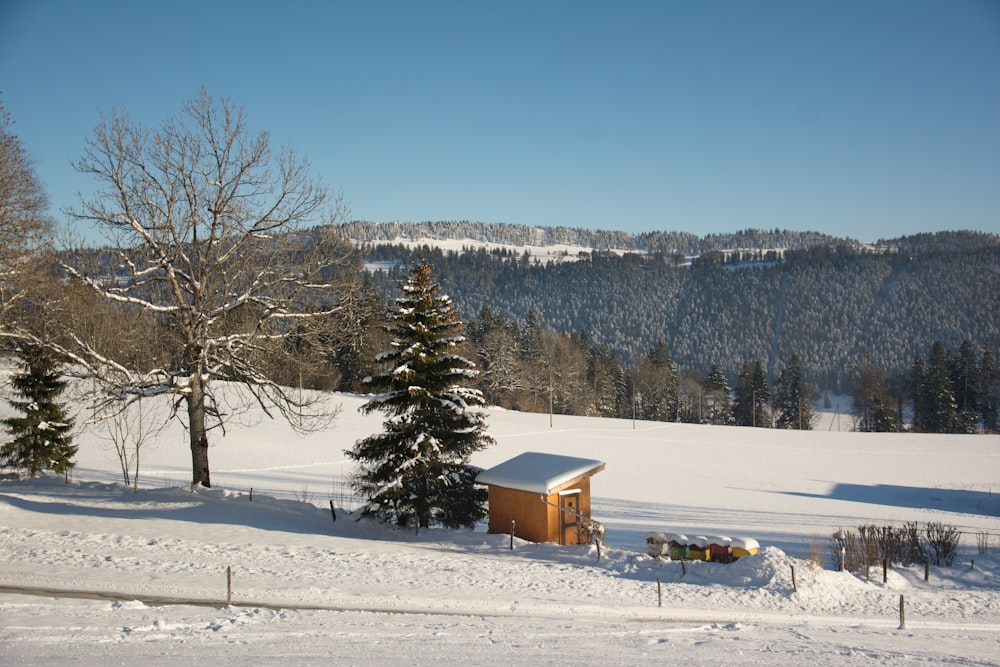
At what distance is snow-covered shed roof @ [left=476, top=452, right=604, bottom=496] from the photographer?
17.6 metres

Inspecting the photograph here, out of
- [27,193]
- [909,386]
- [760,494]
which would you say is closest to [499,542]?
[27,193]

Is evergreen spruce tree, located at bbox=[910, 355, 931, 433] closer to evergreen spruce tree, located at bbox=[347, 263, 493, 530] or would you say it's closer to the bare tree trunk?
evergreen spruce tree, located at bbox=[347, 263, 493, 530]

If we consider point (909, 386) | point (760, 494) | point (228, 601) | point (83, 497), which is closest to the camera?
point (228, 601)

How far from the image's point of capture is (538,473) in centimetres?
1828

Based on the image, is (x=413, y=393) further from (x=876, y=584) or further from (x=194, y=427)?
(x=876, y=584)

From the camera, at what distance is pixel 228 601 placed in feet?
36.2

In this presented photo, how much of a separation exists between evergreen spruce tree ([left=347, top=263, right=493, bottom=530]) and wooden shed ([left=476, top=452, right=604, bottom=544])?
2.49 ft

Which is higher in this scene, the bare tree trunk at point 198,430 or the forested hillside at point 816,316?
the forested hillside at point 816,316

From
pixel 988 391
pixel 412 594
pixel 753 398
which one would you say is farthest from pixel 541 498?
pixel 988 391

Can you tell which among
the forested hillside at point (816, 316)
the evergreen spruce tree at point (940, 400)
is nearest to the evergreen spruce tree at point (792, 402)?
the evergreen spruce tree at point (940, 400)

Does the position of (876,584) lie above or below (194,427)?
below

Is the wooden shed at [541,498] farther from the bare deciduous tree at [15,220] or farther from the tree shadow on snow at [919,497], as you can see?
the tree shadow on snow at [919,497]

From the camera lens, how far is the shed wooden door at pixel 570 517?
18.0 metres

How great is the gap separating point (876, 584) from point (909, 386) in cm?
7142
